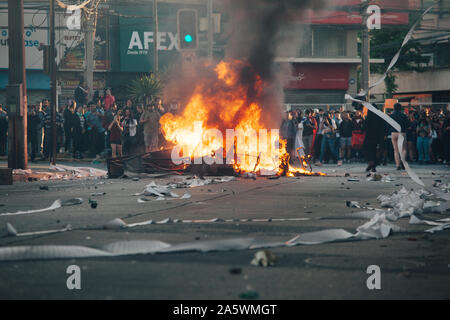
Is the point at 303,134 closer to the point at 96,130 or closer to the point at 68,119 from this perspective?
the point at 96,130

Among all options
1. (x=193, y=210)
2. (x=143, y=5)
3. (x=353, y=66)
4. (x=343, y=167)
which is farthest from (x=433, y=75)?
(x=193, y=210)

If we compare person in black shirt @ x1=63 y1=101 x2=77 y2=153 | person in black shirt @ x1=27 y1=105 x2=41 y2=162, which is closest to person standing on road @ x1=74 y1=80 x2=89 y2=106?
person in black shirt @ x1=63 y1=101 x2=77 y2=153

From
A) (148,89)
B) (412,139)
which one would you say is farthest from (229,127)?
(148,89)

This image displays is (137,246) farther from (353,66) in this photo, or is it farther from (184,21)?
(353,66)

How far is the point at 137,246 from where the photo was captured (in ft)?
20.8

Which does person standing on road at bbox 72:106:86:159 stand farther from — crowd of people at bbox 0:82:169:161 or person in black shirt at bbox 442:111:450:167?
person in black shirt at bbox 442:111:450:167

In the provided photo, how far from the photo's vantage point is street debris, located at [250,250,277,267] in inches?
224

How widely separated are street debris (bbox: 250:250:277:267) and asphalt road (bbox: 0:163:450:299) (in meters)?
0.07

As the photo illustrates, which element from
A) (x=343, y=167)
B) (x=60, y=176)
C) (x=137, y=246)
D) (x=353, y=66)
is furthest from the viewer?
(x=353, y=66)

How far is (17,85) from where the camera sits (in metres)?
17.2

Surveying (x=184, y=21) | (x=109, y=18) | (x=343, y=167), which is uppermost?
(x=109, y=18)

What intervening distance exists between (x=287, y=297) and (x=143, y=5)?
37.8m

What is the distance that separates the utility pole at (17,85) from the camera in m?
17.1
